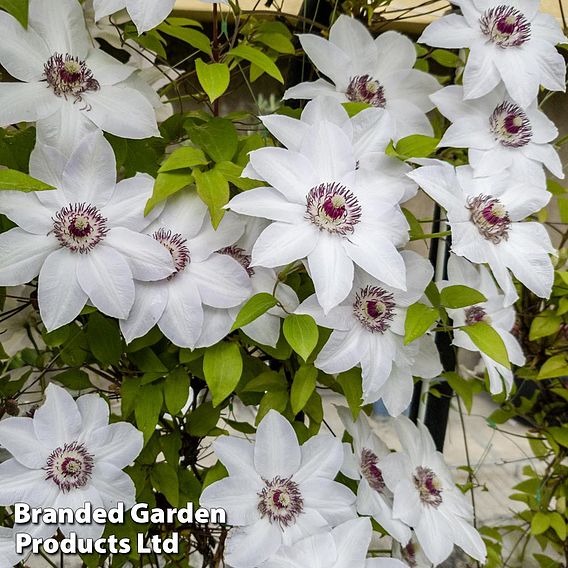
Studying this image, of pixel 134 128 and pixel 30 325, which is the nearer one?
pixel 134 128

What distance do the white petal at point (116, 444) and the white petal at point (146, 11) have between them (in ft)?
1.22

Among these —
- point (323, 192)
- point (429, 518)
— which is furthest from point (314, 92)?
point (429, 518)

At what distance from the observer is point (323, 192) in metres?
0.57

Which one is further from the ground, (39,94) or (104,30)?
(104,30)

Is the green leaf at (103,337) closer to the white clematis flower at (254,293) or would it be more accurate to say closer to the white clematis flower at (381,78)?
the white clematis flower at (254,293)

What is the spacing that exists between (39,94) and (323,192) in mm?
265

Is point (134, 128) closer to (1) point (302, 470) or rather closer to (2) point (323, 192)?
(2) point (323, 192)

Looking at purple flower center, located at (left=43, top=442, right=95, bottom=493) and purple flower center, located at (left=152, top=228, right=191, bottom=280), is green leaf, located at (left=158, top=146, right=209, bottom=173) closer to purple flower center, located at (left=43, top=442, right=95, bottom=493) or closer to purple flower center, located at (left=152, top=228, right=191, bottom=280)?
purple flower center, located at (left=152, top=228, right=191, bottom=280)

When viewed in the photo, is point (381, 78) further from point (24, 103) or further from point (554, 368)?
point (554, 368)

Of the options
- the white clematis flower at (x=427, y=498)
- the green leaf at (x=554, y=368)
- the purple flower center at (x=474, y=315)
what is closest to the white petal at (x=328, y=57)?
the purple flower center at (x=474, y=315)

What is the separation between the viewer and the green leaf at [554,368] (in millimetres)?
951

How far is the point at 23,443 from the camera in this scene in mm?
621

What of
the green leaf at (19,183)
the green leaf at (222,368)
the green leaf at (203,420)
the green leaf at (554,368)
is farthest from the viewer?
the green leaf at (554,368)

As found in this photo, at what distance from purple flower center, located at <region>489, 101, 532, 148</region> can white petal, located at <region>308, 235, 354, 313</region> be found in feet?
0.78
